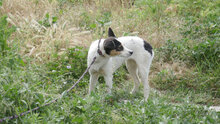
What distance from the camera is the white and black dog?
4340 millimetres

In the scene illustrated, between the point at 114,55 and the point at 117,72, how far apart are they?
1.72 meters

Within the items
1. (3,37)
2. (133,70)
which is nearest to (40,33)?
(3,37)

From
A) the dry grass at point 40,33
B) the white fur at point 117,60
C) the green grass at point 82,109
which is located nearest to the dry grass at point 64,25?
the dry grass at point 40,33

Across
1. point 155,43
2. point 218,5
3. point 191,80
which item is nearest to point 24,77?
point 191,80

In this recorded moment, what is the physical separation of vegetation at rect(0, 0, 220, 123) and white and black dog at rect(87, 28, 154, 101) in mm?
336

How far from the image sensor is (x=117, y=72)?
20.0 ft

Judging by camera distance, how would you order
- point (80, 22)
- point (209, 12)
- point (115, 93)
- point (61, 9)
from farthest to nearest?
point (61, 9) < point (80, 22) < point (209, 12) < point (115, 93)

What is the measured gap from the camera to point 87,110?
343 centimetres

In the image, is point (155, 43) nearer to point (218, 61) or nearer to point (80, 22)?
point (218, 61)

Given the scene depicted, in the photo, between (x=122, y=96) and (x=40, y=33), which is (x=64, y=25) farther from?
(x=122, y=96)

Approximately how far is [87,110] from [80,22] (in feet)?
16.3

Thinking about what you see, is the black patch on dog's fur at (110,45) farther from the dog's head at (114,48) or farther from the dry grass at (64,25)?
the dry grass at (64,25)

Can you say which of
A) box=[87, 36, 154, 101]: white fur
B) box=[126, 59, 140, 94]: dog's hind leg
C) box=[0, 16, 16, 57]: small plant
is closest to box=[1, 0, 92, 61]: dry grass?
box=[0, 16, 16, 57]: small plant

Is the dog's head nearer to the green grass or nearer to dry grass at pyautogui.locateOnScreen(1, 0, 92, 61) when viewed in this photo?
the green grass
